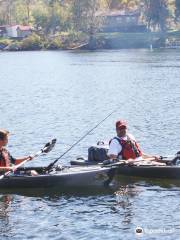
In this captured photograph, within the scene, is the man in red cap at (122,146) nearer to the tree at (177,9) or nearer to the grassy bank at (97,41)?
the grassy bank at (97,41)

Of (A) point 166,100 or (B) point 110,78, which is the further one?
(B) point 110,78

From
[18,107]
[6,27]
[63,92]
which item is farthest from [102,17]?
[18,107]

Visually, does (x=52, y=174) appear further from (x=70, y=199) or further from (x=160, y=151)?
(x=160, y=151)

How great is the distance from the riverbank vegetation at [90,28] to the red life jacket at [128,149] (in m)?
135

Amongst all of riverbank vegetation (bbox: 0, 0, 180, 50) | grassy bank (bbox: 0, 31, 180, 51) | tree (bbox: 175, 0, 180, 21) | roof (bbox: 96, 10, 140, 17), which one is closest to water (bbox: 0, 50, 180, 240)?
grassy bank (bbox: 0, 31, 180, 51)

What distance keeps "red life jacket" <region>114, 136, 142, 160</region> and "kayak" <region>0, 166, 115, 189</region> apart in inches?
47.6

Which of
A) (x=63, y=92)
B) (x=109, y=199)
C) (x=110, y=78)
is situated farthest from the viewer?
(x=110, y=78)

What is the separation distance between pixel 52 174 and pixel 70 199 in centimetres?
113

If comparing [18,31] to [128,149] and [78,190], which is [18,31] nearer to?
[128,149]

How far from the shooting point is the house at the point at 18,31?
191 metres

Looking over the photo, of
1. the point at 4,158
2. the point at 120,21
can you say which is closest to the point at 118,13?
the point at 120,21

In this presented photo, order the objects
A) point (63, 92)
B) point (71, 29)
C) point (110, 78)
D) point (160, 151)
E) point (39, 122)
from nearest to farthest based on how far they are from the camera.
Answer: point (160, 151) < point (39, 122) < point (63, 92) < point (110, 78) < point (71, 29)

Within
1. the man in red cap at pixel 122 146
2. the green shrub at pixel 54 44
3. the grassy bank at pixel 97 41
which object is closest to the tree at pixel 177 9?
the grassy bank at pixel 97 41

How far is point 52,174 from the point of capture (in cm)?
2105
